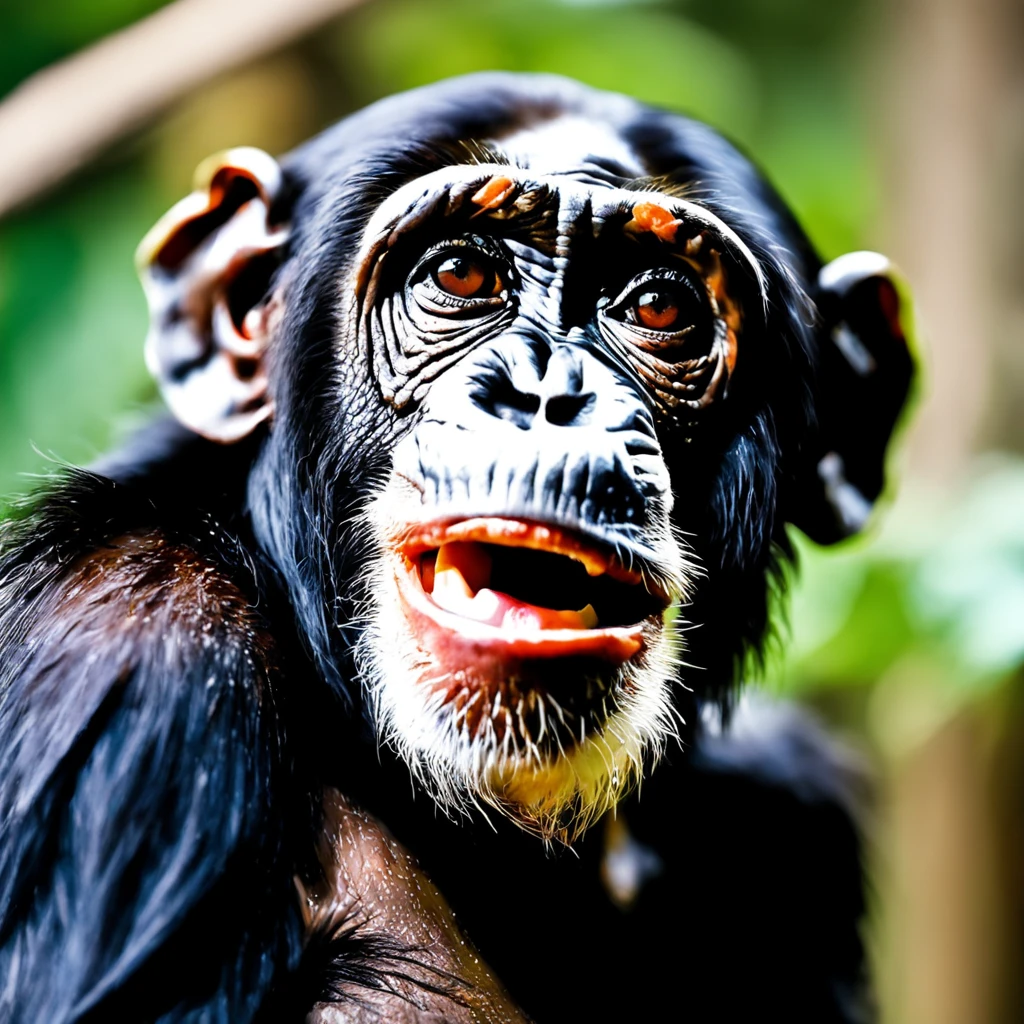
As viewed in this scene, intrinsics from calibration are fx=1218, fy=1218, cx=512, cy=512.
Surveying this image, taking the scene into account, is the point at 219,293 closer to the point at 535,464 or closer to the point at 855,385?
the point at 535,464

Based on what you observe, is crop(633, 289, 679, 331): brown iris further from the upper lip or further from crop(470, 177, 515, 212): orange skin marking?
the upper lip

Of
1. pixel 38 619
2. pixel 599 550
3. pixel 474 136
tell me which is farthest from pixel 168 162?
pixel 599 550

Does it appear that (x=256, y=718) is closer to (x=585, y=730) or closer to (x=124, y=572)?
(x=124, y=572)

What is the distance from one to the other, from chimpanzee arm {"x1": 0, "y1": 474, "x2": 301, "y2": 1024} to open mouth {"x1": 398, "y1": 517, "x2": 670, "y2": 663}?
0.26m

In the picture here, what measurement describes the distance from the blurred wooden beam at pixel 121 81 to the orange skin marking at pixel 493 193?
4.91ft

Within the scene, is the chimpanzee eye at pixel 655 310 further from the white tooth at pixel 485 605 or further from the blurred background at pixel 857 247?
the blurred background at pixel 857 247

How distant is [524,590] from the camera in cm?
161

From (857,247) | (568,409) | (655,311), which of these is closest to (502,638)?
(568,409)

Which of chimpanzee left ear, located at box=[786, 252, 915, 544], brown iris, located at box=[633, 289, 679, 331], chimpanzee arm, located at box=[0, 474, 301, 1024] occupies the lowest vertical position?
chimpanzee left ear, located at box=[786, 252, 915, 544]

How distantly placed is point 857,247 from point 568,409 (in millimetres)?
4157

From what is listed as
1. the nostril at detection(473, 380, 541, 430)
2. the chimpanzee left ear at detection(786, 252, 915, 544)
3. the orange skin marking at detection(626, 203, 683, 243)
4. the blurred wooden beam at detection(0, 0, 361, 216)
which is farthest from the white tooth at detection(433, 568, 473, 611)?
the blurred wooden beam at detection(0, 0, 361, 216)

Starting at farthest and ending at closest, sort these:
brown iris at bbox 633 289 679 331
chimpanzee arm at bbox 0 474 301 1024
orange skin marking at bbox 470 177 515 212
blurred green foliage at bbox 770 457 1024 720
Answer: blurred green foliage at bbox 770 457 1024 720, brown iris at bbox 633 289 679 331, orange skin marking at bbox 470 177 515 212, chimpanzee arm at bbox 0 474 301 1024

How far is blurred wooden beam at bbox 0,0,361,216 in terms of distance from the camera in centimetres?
274

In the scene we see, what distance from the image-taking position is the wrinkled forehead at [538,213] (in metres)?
1.66
